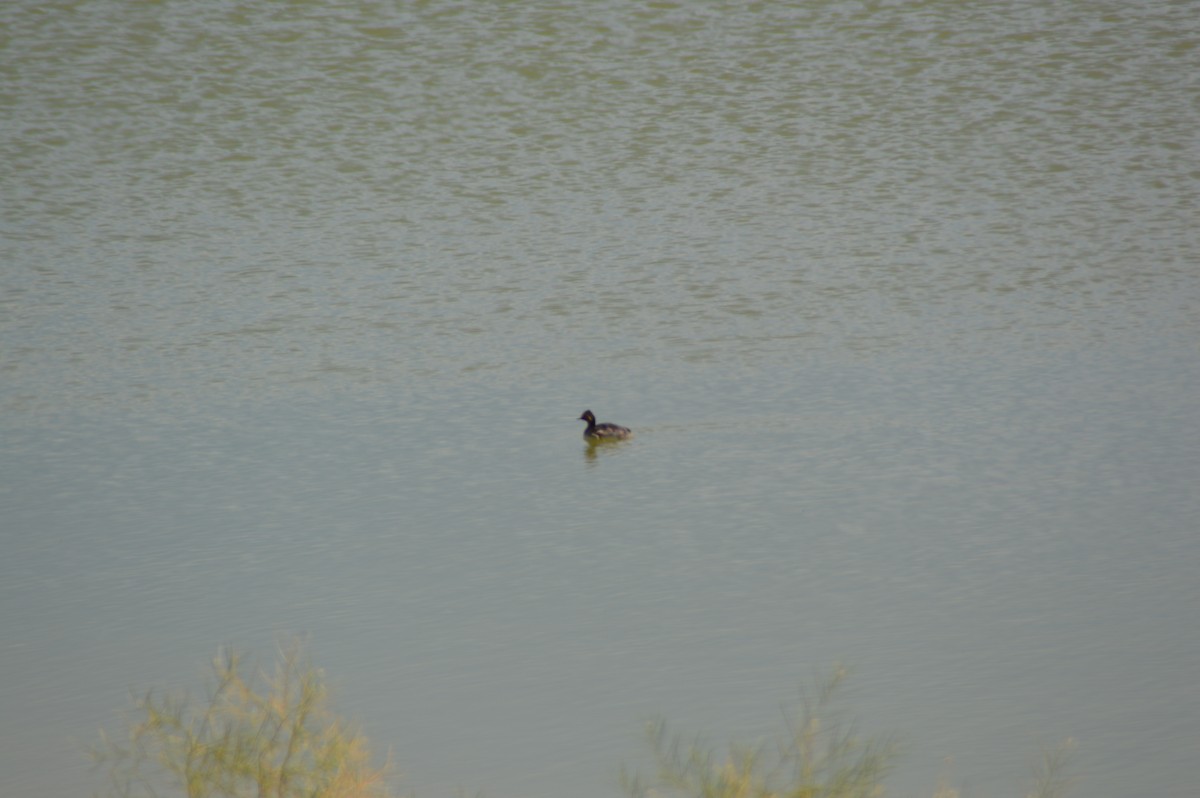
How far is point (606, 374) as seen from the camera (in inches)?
535

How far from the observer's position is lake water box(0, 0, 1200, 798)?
23.5 feet

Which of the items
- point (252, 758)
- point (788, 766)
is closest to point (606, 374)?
point (788, 766)

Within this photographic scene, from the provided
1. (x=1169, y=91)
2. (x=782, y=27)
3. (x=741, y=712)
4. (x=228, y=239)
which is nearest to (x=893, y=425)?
(x=741, y=712)

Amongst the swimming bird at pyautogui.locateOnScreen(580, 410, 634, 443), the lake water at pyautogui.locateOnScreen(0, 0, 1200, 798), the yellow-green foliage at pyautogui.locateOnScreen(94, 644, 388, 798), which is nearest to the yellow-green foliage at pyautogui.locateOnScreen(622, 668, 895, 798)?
the lake water at pyautogui.locateOnScreen(0, 0, 1200, 798)

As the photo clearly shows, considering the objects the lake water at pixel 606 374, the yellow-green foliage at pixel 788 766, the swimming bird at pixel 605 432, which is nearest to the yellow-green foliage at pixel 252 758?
the lake water at pixel 606 374

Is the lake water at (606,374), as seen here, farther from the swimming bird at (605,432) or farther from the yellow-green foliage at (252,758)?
the yellow-green foliage at (252,758)

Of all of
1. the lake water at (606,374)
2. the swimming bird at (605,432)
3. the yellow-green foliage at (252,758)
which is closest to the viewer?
the yellow-green foliage at (252,758)

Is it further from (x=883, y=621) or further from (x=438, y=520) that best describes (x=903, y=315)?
(x=883, y=621)

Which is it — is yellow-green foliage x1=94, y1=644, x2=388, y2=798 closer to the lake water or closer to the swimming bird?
the lake water

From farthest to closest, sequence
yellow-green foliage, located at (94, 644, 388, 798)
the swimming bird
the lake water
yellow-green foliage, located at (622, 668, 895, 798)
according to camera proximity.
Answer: the swimming bird → the lake water → yellow-green foliage, located at (94, 644, 388, 798) → yellow-green foliage, located at (622, 668, 895, 798)

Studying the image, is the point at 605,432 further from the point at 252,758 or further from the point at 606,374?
the point at 252,758

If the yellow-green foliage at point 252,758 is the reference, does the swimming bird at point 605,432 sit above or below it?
above

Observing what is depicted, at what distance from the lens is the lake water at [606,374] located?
7.16 meters

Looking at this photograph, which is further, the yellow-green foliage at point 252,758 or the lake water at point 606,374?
the lake water at point 606,374
